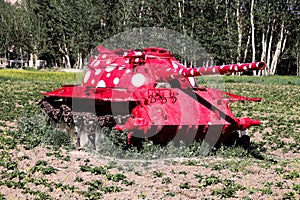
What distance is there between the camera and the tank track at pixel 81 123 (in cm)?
1146

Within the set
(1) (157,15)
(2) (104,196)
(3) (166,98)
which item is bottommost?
(2) (104,196)

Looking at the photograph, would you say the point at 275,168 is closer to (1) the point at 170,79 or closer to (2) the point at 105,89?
(1) the point at 170,79

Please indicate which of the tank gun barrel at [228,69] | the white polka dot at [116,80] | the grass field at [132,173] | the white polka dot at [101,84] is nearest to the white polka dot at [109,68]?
the white polka dot at [101,84]

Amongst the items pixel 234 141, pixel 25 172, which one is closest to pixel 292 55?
pixel 234 141

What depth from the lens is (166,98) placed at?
11.2 meters

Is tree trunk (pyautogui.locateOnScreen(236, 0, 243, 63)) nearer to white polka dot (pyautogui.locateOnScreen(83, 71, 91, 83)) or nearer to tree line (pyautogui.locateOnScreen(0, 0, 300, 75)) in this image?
tree line (pyautogui.locateOnScreen(0, 0, 300, 75))

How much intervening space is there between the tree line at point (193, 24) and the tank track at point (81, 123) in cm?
3517

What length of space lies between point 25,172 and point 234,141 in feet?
17.4

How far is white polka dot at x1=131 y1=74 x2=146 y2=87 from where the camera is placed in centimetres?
1171

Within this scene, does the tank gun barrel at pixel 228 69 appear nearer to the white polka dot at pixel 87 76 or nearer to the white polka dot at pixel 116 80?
the white polka dot at pixel 116 80

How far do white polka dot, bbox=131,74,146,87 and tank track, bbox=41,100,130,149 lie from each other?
0.85 metres

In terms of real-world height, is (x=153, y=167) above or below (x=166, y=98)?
below

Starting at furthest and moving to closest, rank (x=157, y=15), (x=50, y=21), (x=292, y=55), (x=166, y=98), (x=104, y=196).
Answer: (x=50, y=21) < (x=292, y=55) < (x=157, y=15) < (x=166, y=98) < (x=104, y=196)

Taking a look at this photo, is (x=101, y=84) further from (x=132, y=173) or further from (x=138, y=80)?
(x=132, y=173)
